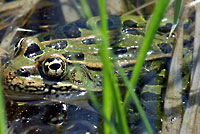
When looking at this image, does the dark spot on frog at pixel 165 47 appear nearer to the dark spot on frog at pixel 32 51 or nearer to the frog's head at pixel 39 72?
the frog's head at pixel 39 72

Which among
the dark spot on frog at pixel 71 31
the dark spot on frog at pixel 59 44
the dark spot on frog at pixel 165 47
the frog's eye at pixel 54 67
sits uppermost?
the dark spot on frog at pixel 71 31

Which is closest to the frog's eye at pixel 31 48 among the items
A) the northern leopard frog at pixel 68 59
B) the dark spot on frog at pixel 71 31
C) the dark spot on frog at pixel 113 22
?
the northern leopard frog at pixel 68 59

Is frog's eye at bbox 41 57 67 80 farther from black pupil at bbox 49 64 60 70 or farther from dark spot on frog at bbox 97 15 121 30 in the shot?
dark spot on frog at bbox 97 15 121 30

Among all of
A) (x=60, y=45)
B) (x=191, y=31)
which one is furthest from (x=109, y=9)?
(x=60, y=45)

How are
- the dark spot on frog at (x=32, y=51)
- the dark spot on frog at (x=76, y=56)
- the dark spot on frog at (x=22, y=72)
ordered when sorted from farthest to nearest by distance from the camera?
the dark spot on frog at (x=76, y=56) < the dark spot on frog at (x=32, y=51) < the dark spot on frog at (x=22, y=72)

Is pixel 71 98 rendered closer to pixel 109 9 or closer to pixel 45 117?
pixel 45 117

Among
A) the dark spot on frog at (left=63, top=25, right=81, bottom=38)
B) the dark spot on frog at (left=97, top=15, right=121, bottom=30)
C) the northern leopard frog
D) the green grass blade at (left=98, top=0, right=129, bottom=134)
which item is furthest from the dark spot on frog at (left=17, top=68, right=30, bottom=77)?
the green grass blade at (left=98, top=0, right=129, bottom=134)

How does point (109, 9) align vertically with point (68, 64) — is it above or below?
above

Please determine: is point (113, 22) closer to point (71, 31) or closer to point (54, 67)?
point (71, 31)
